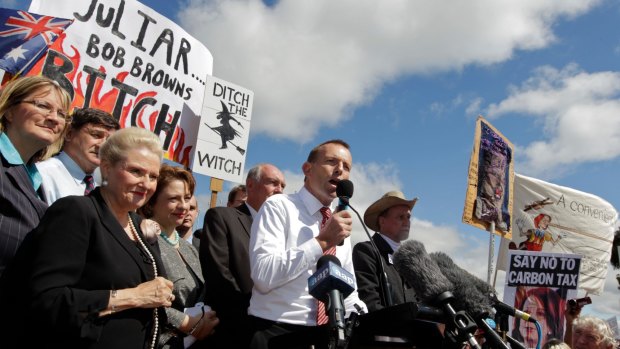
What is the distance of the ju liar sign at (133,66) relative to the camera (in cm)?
536

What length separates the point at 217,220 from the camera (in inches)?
159

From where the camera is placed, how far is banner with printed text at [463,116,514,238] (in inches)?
326

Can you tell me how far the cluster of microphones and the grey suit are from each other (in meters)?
1.41

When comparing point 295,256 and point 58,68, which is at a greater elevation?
point 58,68

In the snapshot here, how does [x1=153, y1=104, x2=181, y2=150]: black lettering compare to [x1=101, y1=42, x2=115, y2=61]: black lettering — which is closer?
[x1=101, y1=42, x2=115, y2=61]: black lettering

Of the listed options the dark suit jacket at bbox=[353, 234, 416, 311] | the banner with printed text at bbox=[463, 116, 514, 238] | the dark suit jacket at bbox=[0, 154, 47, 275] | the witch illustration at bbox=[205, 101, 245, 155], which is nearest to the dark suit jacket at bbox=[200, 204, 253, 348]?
the dark suit jacket at bbox=[353, 234, 416, 311]

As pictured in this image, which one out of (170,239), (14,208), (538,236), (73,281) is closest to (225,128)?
(170,239)

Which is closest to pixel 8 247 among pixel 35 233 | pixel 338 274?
pixel 35 233

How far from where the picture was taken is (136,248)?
7.99ft

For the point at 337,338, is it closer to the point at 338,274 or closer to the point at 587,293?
the point at 338,274

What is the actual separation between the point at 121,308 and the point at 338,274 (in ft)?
3.04

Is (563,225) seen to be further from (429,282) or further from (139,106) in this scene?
(429,282)

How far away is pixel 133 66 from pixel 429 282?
4.79 m

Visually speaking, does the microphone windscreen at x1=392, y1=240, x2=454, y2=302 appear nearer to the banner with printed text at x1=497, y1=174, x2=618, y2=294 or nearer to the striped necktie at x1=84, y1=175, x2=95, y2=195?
the striped necktie at x1=84, y1=175, x2=95, y2=195
